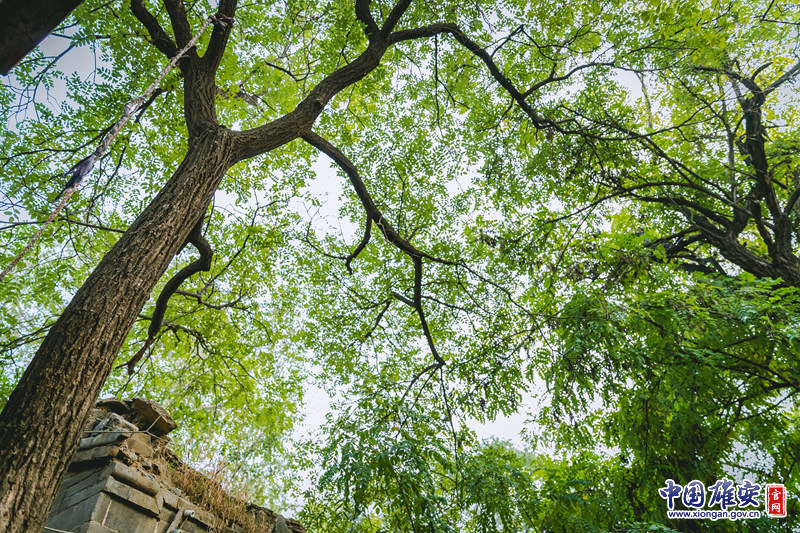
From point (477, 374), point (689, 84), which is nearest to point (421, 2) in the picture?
point (689, 84)

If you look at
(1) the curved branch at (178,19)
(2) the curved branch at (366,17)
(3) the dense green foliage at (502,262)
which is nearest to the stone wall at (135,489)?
(3) the dense green foliage at (502,262)

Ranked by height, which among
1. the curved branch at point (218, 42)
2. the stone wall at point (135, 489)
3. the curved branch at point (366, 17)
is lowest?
the stone wall at point (135, 489)

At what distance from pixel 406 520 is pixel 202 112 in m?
4.43

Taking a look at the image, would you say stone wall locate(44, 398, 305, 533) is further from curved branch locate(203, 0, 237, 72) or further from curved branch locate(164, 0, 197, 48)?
curved branch locate(164, 0, 197, 48)

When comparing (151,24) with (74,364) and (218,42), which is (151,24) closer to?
(218,42)

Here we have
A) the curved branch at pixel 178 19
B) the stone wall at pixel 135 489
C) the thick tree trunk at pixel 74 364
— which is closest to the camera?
the thick tree trunk at pixel 74 364

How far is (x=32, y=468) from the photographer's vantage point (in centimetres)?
178

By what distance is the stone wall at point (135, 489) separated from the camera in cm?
372
